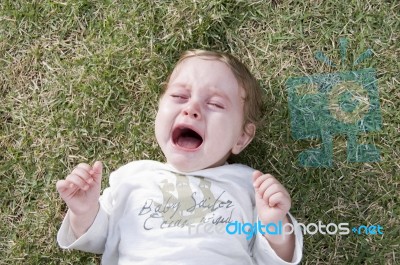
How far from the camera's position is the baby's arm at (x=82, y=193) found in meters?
2.24

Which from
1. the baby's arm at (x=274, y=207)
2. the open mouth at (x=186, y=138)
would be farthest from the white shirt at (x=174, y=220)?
the open mouth at (x=186, y=138)

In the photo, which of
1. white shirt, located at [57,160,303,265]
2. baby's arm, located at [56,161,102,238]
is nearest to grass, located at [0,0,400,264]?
white shirt, located at [57,160,303,265]

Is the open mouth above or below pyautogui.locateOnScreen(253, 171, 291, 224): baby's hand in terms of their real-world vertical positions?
above

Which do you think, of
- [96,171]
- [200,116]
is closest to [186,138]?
[200,116]

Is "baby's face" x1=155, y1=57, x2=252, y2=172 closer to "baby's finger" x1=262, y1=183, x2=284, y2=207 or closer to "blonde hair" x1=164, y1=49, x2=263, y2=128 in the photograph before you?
"blonde hair" x1=164, y1=49, x2=263, y2=128

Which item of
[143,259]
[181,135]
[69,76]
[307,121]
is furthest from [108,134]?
[307,121]

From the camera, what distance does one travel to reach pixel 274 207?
7.25ft

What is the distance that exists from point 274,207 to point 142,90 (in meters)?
0.98

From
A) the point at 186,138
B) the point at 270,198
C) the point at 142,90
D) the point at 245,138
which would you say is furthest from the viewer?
the point at 142,90

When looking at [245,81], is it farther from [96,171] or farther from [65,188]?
[65,188]

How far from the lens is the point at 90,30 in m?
2.87

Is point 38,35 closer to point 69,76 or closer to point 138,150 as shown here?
point 69,76

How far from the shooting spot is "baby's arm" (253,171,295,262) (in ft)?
7.12

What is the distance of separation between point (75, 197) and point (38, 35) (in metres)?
1.06
